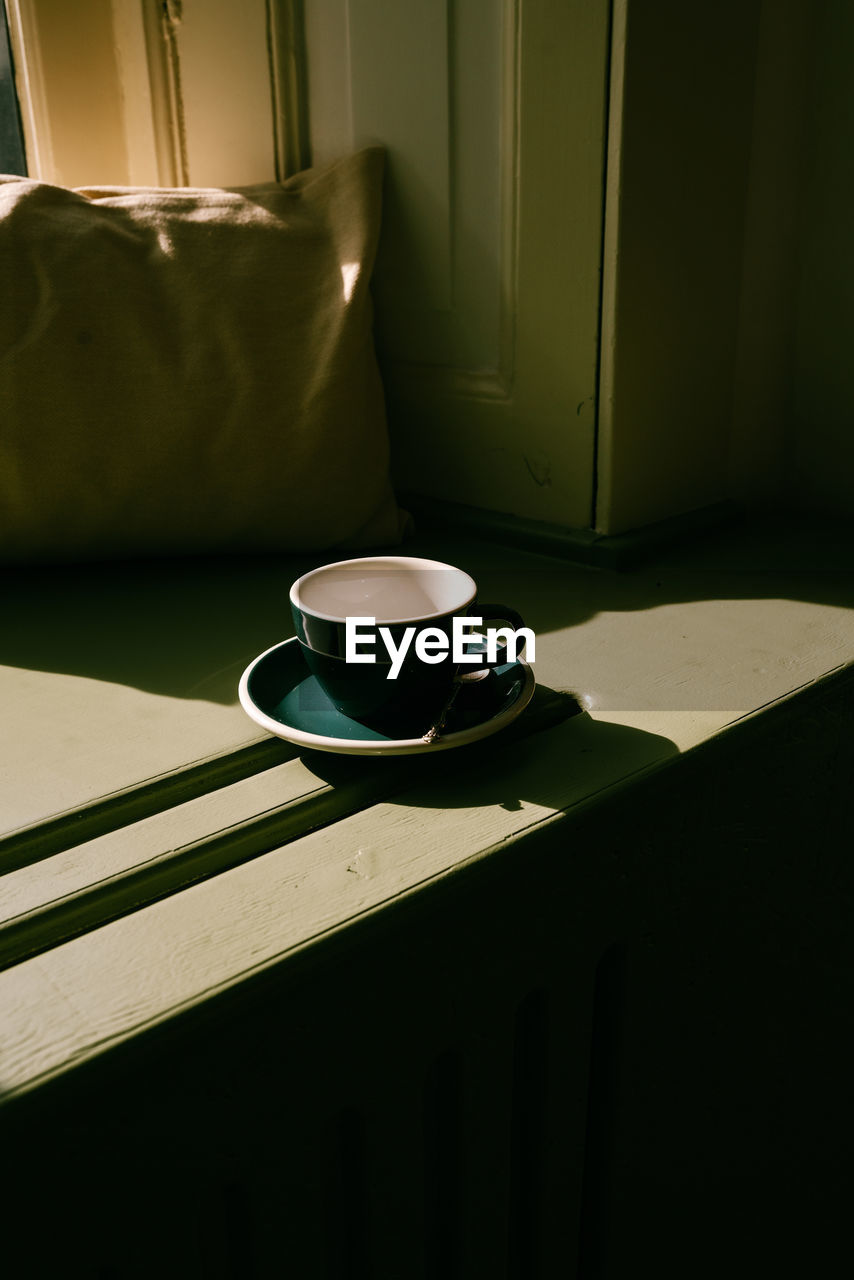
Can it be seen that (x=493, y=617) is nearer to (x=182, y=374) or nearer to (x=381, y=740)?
(x=381, y=740)

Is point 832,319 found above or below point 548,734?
above

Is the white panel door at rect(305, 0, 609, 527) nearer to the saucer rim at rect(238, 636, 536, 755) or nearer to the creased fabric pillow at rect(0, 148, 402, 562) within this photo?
the creased fabric pillow at rect(0, 148, 402, 562)

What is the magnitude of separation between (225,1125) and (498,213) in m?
0.80

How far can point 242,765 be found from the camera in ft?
1.97

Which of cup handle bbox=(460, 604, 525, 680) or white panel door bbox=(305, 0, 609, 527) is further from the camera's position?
white panel door bbox=(305, 0, 609, 527)

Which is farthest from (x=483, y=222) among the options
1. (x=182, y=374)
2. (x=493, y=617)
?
(x=493, y=617)

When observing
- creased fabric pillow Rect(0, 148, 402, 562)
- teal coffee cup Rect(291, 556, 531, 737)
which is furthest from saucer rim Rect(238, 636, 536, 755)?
creased fabric pillow Rect(0, 148, 402, 562)

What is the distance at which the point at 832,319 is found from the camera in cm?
106

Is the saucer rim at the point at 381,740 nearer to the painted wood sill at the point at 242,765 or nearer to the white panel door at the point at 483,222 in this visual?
the painted wood sill at the point at 242,765

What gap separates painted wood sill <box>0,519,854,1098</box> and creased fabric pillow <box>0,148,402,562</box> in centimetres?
6

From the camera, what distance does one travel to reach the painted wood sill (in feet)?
1.47

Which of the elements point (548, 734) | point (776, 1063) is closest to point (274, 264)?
point (548, 734)

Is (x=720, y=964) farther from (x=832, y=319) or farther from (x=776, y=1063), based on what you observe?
(x=832, y=319)

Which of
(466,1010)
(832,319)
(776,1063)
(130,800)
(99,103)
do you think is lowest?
(776,1063)
